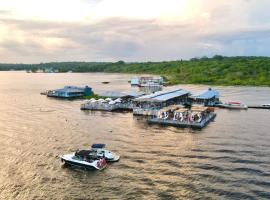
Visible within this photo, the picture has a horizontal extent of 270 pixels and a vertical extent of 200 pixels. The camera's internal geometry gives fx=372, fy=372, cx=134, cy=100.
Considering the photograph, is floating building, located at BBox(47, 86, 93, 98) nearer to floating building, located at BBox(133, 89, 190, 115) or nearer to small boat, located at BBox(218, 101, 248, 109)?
floating building, located at BBox(133, 89, 190, 115)

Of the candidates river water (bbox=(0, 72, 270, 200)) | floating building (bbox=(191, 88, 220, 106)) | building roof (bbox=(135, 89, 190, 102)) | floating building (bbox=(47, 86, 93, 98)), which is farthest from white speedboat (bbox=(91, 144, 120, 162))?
floating building (bbox=(47, 86, 93, 98))

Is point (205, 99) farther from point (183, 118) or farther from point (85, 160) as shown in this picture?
point (85, 160)

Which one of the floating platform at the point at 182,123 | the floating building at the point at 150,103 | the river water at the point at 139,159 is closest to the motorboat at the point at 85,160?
the river water at the point at 139,159

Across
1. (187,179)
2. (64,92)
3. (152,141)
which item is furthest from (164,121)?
(64,92)

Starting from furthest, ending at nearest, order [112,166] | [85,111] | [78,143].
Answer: [85,111] < [78,143] < [112,166]

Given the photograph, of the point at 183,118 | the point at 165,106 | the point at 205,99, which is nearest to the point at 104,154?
the point at 183,118

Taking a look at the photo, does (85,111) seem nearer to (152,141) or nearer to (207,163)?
(152,141)

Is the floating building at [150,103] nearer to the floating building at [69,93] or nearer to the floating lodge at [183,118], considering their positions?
the floating lodge at [183,118]
